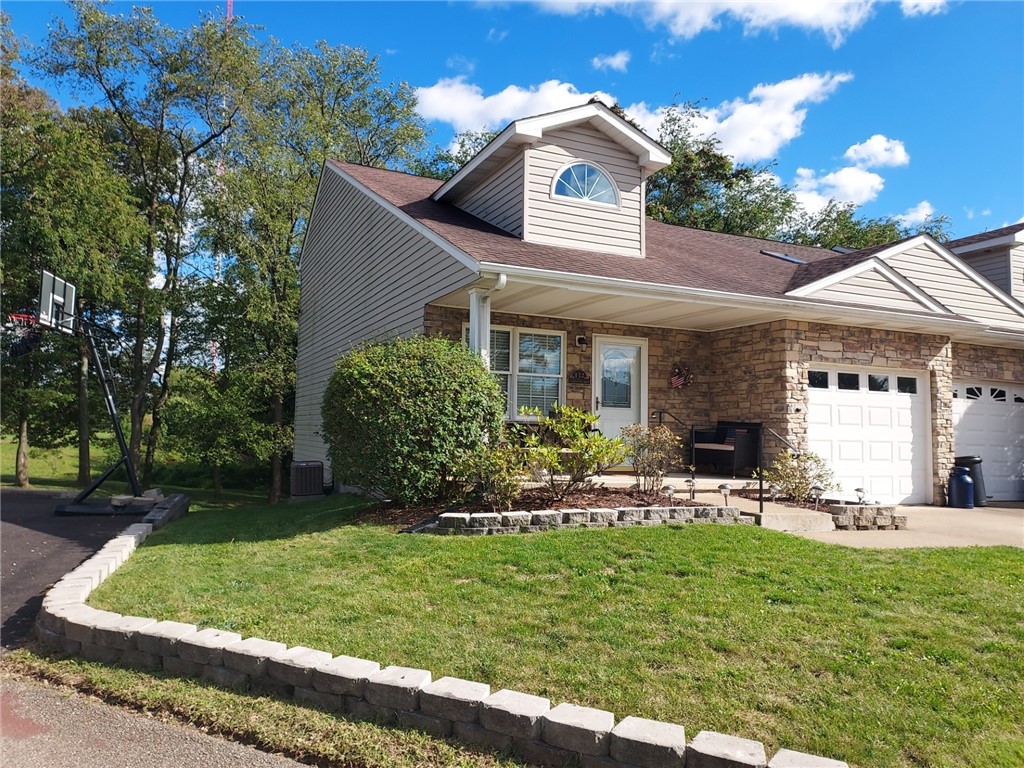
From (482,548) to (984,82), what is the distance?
11949 mm

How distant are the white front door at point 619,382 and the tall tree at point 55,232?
35.8 ft

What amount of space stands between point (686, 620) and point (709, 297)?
5816 millimetres

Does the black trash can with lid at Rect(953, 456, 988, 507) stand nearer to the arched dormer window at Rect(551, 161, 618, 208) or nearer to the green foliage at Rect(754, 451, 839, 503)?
the green foliage at Rect(754, 451, 839, 503)

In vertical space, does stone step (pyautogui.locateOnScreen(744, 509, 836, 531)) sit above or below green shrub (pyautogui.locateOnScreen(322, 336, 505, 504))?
below

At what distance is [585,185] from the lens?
1020 centimetres

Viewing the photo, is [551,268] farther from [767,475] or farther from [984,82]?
[984,82]

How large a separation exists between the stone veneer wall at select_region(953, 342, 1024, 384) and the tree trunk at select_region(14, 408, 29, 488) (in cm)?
1968

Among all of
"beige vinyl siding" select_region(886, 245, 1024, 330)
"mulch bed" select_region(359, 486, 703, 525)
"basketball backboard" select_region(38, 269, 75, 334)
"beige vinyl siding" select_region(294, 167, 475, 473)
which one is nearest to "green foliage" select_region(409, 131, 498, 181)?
"beige vinyl siding" select_region(294, 167, 475, 473)

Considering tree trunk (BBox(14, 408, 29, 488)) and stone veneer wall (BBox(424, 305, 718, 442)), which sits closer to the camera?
stone veneer wall (BBox(424, 305, 718, 442))

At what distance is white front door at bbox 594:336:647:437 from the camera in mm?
→ 10883

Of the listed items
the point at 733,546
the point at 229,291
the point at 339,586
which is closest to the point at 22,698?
the point at 339,586

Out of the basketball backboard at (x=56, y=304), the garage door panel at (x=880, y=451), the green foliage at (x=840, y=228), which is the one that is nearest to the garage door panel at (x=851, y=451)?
the garage door panel at (x=880, y=451)

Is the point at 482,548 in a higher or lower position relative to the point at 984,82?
lower

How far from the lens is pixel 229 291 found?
1579 centimetres
